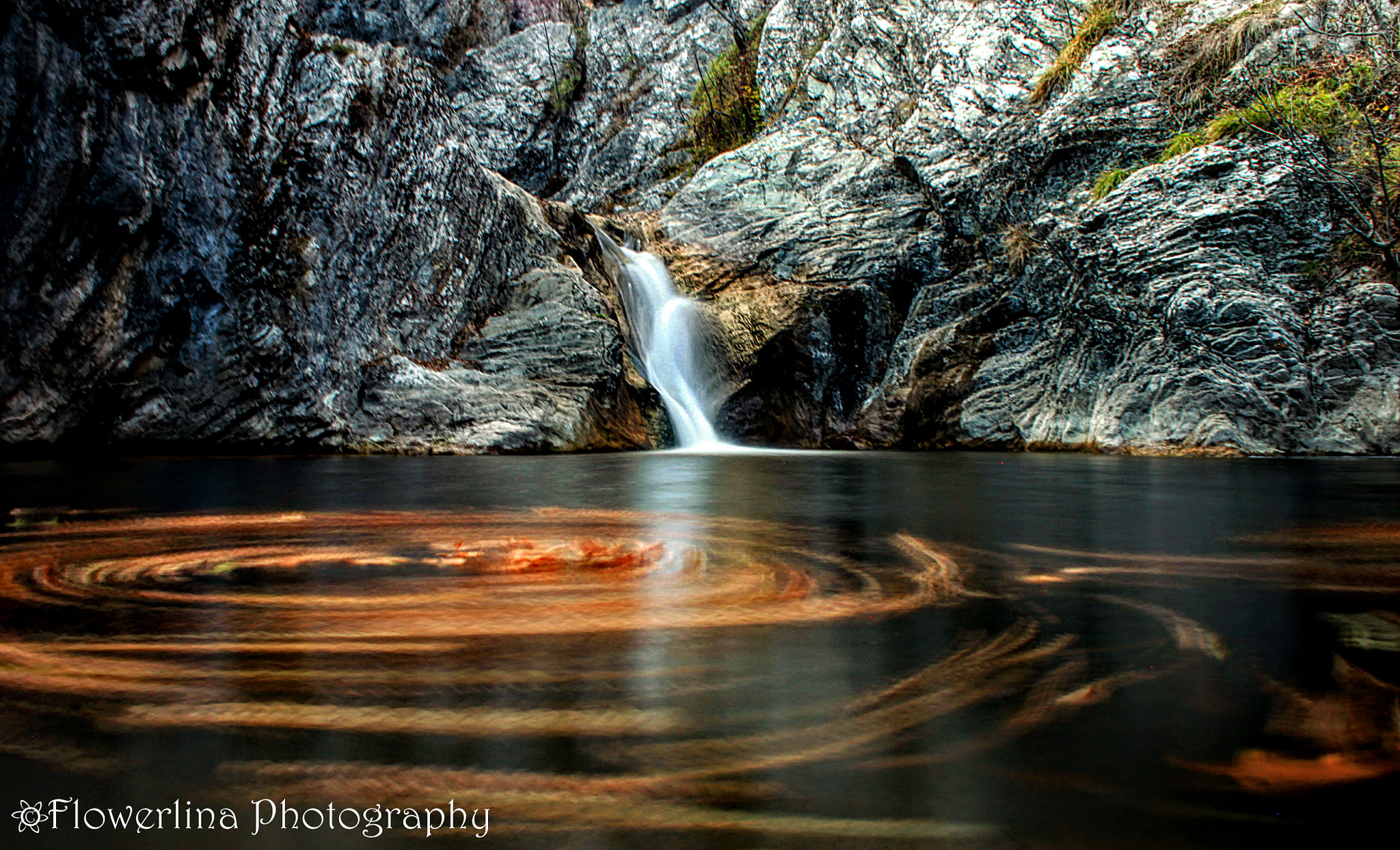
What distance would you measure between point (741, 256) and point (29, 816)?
47.5 ft

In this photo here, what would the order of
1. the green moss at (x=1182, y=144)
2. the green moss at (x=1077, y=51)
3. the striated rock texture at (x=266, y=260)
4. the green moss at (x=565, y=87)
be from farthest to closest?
the green moss at (x=565, y=87) → the green moss at (x=1077, y=51) → the green moss at (x=1182, y=144) → the striated rock texture at (x=266, y=260)

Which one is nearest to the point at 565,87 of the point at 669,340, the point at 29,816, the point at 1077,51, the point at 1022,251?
the point at 669,340

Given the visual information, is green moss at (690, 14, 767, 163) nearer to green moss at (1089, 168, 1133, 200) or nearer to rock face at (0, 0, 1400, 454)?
rock face at (0, 0, 1400, 454)

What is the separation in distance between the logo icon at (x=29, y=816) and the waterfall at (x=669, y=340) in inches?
481

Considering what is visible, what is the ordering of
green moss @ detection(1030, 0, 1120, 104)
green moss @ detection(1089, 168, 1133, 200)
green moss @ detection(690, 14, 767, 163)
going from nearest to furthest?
green moss @ detection(1089, 168, 1133, 200) → green moss @ detection(1030, 0, 1120, 104) → green moss @ detection(690, 14, 767, 163)

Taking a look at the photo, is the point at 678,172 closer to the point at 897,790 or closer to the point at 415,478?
the point at 415,478

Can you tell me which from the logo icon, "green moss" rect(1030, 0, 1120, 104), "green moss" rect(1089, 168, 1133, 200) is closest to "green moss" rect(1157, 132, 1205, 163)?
"green moss" rect(1089, 168, 1133, 200)

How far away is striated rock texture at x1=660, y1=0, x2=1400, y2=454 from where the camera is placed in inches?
408

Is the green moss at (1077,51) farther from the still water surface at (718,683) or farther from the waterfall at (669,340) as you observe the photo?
the still water surface at (718,683)

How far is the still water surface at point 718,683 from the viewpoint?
90cm

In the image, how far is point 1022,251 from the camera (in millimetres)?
13141

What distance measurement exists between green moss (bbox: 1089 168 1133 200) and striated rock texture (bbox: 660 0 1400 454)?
0.57ft

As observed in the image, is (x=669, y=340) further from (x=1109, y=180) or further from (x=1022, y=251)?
(x=1109, y=180)

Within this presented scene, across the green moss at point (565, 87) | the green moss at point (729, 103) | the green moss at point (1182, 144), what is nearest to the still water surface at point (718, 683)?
the green moss at point (1182, 144)
